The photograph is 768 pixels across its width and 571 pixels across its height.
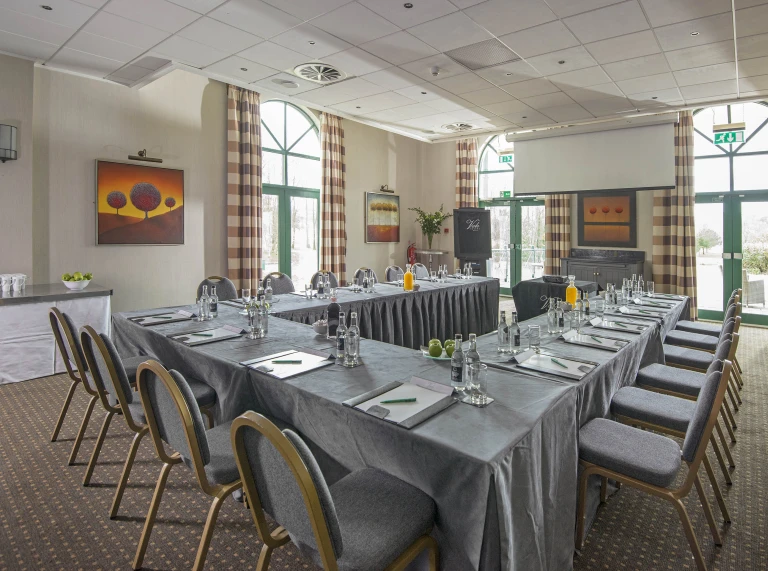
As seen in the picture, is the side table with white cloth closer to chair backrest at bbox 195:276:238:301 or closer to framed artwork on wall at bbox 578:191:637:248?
chair backrest at bbox 195:276:238:301

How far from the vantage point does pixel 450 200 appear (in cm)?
1007

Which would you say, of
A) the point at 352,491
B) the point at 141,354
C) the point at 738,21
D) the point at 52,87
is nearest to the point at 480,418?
the point at 352,491

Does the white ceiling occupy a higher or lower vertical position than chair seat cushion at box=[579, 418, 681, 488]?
higher

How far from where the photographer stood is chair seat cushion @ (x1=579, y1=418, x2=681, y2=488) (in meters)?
1.89

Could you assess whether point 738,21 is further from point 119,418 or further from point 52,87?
point 52,87

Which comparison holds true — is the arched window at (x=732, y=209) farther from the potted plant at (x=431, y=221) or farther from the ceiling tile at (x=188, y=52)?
the ceiling tile at (x=188, y=52)

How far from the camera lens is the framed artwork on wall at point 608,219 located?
8.05m

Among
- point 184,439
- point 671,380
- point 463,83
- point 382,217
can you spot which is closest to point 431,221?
point 382,217

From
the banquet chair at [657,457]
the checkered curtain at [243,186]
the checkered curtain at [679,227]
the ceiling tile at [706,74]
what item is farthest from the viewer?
the checkered curtain at [679,227]

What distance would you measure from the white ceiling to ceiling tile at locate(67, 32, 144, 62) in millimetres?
18

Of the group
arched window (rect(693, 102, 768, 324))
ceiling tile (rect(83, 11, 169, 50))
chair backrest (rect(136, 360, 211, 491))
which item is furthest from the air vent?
arched window (rect(693, 102, 768, 324))

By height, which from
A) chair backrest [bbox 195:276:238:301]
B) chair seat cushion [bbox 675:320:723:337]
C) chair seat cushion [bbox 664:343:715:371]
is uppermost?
chair backrest [bbox 195:276:238:301]

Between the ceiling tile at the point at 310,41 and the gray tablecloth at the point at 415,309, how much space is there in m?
2.39

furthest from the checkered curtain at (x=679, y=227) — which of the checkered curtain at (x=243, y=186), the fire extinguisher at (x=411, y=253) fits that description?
the checkered curtain at (x=243, y=186)
